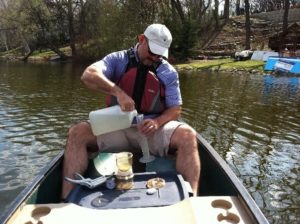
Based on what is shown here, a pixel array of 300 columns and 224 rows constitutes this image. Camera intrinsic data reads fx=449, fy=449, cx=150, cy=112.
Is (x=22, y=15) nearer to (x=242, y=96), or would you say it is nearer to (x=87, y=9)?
(x=87, y=9)

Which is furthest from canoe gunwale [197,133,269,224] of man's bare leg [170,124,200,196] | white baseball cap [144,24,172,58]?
white baseball cap [144,24,172,58]

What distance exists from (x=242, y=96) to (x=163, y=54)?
11758 millimetres

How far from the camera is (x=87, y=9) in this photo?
41656 millimetres

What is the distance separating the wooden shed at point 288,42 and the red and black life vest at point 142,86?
23.0 m

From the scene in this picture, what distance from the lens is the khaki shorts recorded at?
4543 millimetres

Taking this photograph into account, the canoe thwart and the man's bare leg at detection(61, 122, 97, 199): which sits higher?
the man's bare leg at detection(61, 122, 97, 199)

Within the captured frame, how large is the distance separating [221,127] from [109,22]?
27.1m

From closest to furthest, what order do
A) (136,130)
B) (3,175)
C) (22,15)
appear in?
(136,130) → (3,175) → (22,15)

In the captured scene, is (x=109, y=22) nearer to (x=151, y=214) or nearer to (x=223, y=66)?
(x=223, y=66)

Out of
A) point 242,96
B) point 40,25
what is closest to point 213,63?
point 242,96

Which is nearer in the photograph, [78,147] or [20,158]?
[78,147]

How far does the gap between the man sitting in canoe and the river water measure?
6.04ft

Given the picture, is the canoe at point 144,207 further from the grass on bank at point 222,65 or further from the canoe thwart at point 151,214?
the grass on bank at point 222,65

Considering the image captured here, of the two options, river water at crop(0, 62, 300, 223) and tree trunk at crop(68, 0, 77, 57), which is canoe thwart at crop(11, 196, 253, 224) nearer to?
river water at crop(0, 62, 300, 223)
